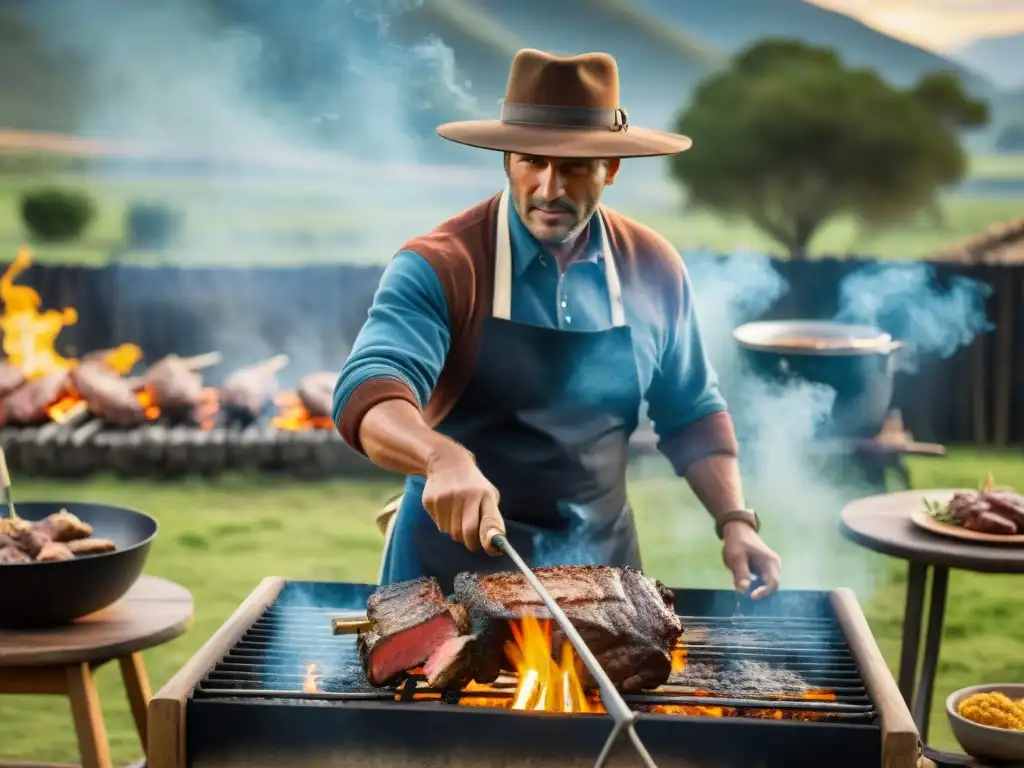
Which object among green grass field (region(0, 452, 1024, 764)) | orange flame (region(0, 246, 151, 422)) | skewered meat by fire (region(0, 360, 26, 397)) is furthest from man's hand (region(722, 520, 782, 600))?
skewered meat by fire (region(0, 360, 26, 397))

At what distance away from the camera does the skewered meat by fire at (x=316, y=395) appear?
10492mm

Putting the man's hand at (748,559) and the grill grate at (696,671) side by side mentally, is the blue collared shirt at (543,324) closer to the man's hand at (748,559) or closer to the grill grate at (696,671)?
the man's hand at (748,559)

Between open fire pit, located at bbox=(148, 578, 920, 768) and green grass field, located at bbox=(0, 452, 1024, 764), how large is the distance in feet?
8.89

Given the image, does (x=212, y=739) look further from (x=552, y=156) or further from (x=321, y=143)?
(x=321, y=143)

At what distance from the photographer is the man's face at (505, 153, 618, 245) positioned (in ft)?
11.0

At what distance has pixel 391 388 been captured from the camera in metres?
3.22

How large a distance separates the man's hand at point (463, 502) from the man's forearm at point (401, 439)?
6cm

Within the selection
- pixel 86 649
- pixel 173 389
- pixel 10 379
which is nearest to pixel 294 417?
pixel 173 389

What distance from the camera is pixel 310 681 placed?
309 centimetres

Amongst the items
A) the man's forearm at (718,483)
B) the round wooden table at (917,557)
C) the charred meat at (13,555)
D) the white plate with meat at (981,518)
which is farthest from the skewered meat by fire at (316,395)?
the man's forearm at (718,483)

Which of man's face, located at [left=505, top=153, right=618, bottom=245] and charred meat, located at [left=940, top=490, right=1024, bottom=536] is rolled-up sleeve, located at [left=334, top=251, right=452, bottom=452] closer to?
man's face, located at [left=505, top=153, right=618, bottom=245]

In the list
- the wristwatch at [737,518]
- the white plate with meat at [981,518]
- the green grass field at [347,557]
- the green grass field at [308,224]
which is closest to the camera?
the wristwatch at [737,518]

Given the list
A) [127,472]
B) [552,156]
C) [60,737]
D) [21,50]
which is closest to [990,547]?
[552,156]

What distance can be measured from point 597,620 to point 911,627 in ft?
9.56
